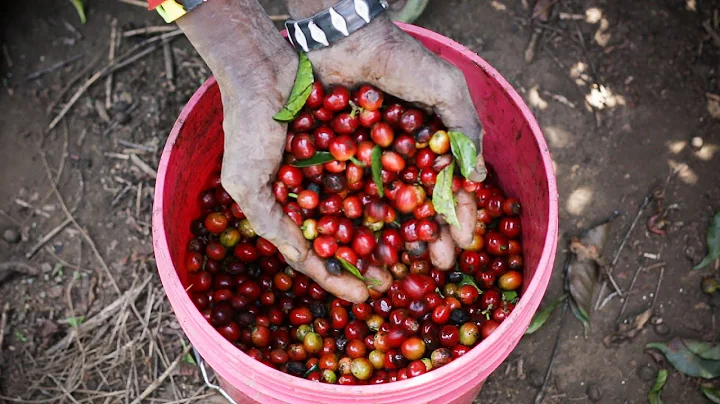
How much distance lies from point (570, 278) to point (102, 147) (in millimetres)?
2851

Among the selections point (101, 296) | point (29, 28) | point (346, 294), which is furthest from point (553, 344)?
point (29, 28)

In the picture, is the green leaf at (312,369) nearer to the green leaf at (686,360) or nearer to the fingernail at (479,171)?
the fingernail at (479,171)

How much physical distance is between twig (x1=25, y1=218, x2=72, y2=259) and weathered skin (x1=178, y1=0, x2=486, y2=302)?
179cm

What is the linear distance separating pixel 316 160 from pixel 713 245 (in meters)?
2.43

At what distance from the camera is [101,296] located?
163 inches

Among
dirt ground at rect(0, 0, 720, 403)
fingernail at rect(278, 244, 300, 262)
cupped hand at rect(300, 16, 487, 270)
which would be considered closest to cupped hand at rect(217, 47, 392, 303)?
fingernail at rect(278, 244, 300, 262)

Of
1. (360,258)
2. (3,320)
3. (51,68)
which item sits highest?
(51,68)

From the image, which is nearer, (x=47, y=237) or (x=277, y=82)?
(x=277, y=82)

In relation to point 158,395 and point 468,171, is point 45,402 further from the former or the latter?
point 468,171

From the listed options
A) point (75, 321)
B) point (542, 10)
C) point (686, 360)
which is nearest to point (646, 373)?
point (686, 360)

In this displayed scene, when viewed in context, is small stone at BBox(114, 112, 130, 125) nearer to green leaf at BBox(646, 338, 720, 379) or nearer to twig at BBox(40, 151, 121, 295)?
twig at BBox(40, 151, 121, 295)

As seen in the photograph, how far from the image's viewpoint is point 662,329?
4.05 m

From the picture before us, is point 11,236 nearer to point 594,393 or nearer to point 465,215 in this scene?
point 465,215

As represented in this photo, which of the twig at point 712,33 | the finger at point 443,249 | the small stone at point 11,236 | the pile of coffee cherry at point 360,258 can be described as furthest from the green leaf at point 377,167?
the twig at point 712,33
